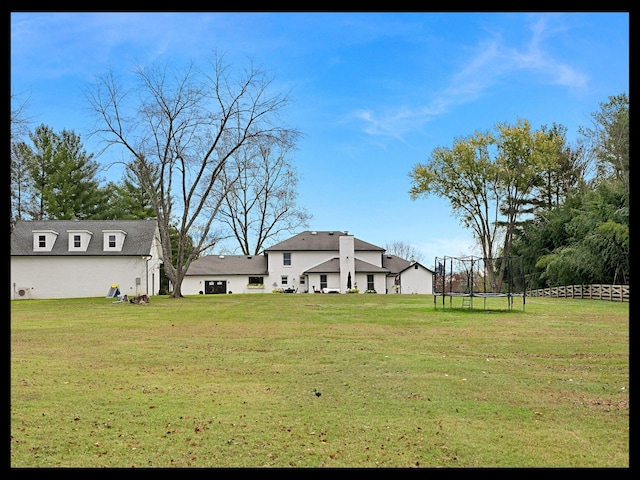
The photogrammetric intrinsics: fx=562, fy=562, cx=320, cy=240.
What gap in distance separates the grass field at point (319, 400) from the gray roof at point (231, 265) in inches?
1182

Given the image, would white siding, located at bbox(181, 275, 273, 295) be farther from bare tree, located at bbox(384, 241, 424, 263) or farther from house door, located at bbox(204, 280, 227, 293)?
bare tree, located at bbox(384, 241, 424, 263)

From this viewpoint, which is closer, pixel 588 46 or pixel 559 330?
pixel 588 46

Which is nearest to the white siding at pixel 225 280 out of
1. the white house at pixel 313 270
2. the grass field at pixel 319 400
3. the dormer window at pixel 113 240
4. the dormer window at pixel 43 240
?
the white house at pixel 313 270

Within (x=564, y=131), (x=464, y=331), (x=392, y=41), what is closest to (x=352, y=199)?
(x=464, y=331)

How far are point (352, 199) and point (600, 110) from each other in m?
18.3

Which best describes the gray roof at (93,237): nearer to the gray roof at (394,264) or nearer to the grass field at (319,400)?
the gray roof at (394,264)

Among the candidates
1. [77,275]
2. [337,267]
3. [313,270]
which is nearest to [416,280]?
[337,267]

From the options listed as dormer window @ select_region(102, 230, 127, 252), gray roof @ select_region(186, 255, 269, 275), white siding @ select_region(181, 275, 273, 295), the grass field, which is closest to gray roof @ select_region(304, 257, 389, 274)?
gray roof @ select_region(186, 255, 269, 275)

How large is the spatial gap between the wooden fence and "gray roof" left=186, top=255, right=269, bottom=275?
64.0ft

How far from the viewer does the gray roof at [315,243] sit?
135ft

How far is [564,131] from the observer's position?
3641cm

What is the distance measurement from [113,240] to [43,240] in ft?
11.7
